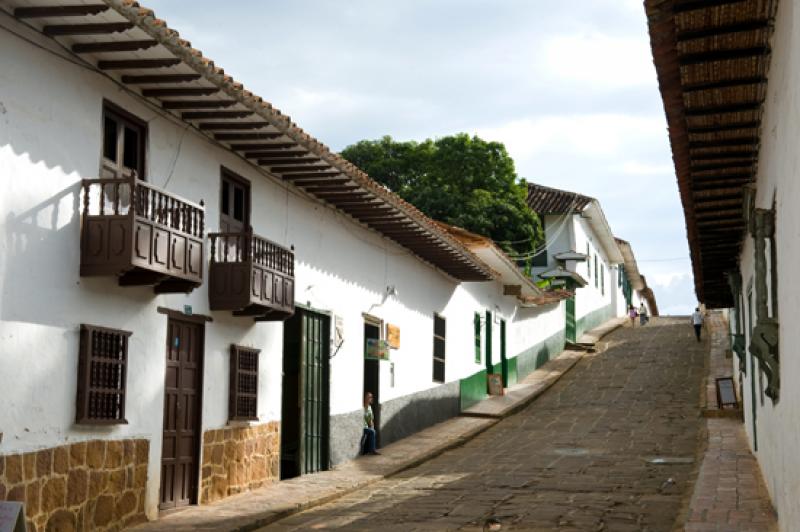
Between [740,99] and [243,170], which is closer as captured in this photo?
[740,99]

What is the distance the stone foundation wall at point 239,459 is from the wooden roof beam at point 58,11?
5.32 m

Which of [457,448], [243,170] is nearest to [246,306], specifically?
[243,170]

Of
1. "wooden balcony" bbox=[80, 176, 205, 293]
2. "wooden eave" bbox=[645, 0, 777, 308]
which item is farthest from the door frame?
"wooden eave" bbox=[645, 0, 777, 308]

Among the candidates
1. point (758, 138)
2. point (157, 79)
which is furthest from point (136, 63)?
point (758, 138)

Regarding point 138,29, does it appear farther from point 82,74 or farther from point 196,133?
point 196,133

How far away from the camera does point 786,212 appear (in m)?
6.51

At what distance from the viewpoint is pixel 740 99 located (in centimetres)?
743

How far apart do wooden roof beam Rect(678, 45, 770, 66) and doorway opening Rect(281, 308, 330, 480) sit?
848 centimetres

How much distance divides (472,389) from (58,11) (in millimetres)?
16789

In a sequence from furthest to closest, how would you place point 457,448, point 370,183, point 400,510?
point 457,448 < point 370,183 < point 400,510

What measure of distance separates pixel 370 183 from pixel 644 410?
10382 millimetres

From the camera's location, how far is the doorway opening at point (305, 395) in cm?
1429

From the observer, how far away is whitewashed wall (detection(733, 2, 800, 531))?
5.57 meters

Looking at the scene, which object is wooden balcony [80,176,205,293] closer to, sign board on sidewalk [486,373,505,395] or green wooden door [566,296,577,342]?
sign board on sidewalk [486,373,505,395]
